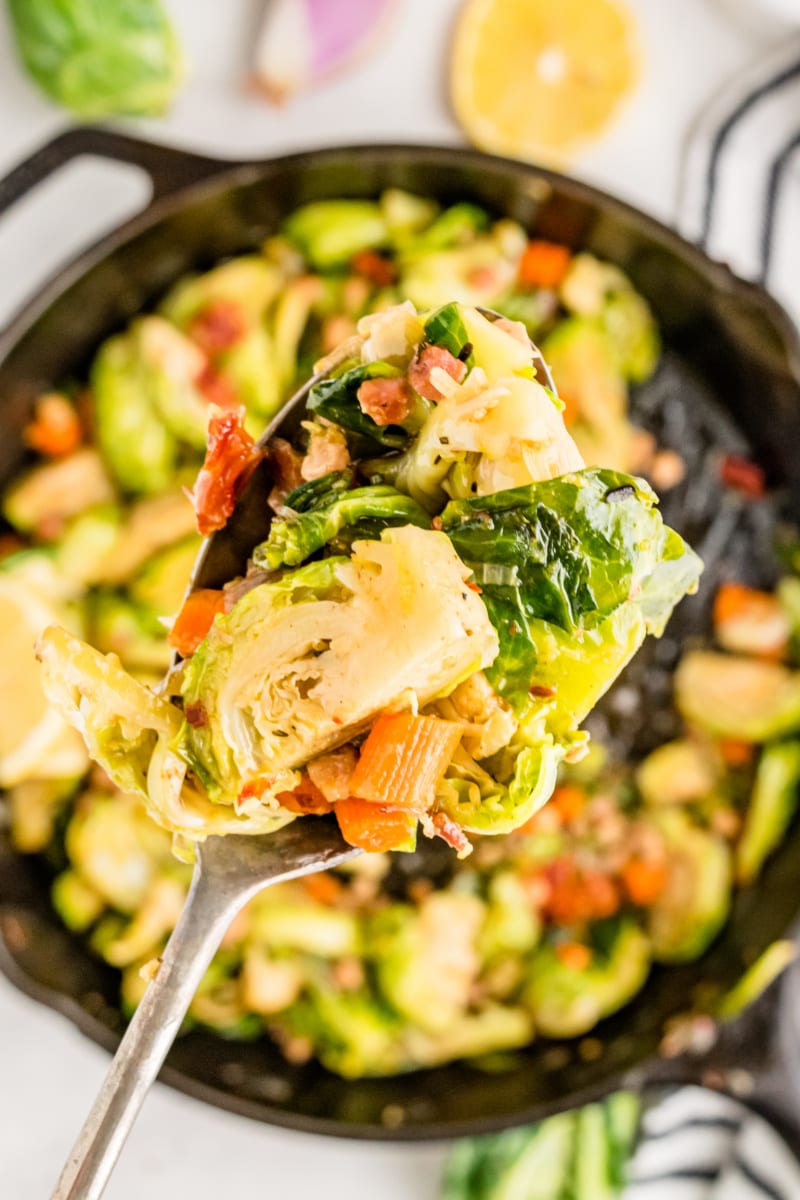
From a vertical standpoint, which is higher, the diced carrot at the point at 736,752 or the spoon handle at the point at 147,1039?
the spoon handle at the point at 147,1039

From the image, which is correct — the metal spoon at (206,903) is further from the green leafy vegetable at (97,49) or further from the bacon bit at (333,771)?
the green leafy vegetable at (97,49)

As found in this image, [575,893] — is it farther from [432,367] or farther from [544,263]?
[432,367]

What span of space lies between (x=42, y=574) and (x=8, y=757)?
51 centimetres

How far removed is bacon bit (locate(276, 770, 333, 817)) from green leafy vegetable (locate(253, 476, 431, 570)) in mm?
349

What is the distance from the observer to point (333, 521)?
1617 millimetres

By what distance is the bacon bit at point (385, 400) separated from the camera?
1.68 meters

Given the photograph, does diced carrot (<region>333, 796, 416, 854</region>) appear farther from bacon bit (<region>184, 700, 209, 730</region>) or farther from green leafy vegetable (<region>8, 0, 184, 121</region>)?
green leafy vegetable (<region>8, 0, 184, 121</region>)

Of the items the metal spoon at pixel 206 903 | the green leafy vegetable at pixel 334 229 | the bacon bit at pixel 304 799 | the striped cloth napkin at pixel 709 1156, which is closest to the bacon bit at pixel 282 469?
the metal spoon at pixel 206 903

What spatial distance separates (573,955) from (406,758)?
6.26ft

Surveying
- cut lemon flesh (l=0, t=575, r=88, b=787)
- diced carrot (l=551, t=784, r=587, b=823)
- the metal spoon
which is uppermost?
the metal spoon

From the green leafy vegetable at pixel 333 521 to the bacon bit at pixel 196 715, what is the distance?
0.24 metres

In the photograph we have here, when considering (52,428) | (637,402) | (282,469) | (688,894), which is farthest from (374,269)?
(688,894)

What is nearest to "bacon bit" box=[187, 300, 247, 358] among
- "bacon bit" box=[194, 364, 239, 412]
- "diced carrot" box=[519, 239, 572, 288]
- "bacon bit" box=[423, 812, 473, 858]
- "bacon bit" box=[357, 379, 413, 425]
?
"bacon bit" box=[194, 364, 239, 412]

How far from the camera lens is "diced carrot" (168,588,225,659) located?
1814 mm
